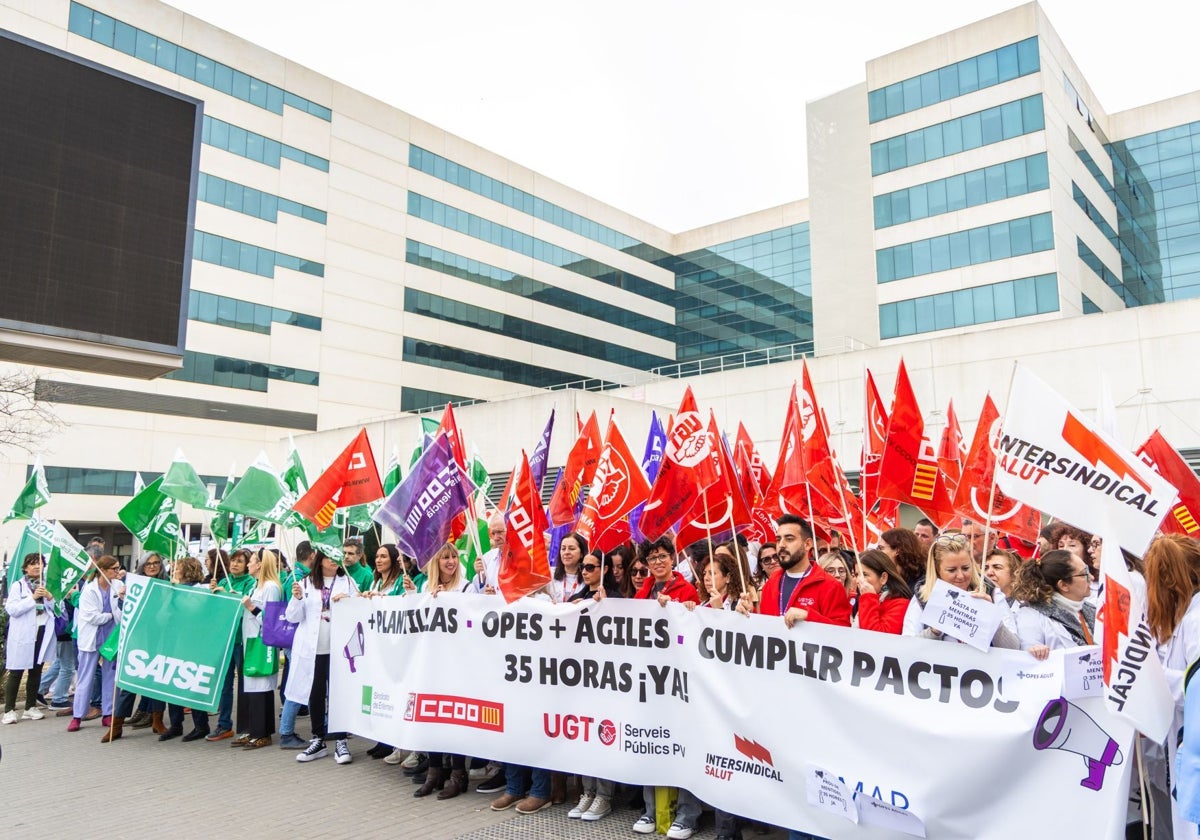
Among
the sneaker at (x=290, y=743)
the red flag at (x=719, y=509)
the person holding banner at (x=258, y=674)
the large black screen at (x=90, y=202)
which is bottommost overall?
the sneaker at (x=290, y=743)

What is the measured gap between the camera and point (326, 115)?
4831 centimetres

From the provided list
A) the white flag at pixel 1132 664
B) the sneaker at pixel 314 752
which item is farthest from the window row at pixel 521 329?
the white flag at pixel 1132 664

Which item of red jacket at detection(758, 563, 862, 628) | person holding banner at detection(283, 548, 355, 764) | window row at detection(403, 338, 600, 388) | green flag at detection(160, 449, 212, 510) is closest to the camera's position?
red jacket at detection(758, 563, 862, 628)

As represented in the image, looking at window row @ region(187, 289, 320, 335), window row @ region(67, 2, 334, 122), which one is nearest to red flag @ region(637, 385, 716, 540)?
window row @ region(187, 289, 320, 335)

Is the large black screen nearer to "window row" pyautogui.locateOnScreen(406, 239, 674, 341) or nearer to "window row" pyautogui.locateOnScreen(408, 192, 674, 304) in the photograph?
"window row" pyautogui.locateOnScreen(406, 239, 674, 341)

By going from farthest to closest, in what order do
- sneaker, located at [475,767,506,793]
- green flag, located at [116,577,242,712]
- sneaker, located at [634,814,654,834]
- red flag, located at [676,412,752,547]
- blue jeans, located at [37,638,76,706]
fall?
blue jeans, located at [37,638,76,706] < green flag, located at [116,577,242,712] < sneaker, located at [475,767,506,793] < red flag, located at [676,412,752,547] < sneaker, located at [634,814,654,834]

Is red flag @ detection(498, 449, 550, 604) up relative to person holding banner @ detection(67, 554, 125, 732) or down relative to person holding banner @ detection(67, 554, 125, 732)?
up

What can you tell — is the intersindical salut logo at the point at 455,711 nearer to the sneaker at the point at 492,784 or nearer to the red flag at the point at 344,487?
the sneaker at the point at 492,784

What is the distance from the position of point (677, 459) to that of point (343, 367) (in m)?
43.5

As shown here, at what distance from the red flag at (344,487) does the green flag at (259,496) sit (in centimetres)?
99

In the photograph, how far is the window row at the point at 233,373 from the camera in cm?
4138

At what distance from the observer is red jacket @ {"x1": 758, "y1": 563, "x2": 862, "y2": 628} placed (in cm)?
560

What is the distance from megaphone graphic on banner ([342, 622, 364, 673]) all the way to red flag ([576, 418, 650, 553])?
263cm

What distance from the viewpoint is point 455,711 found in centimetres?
735
